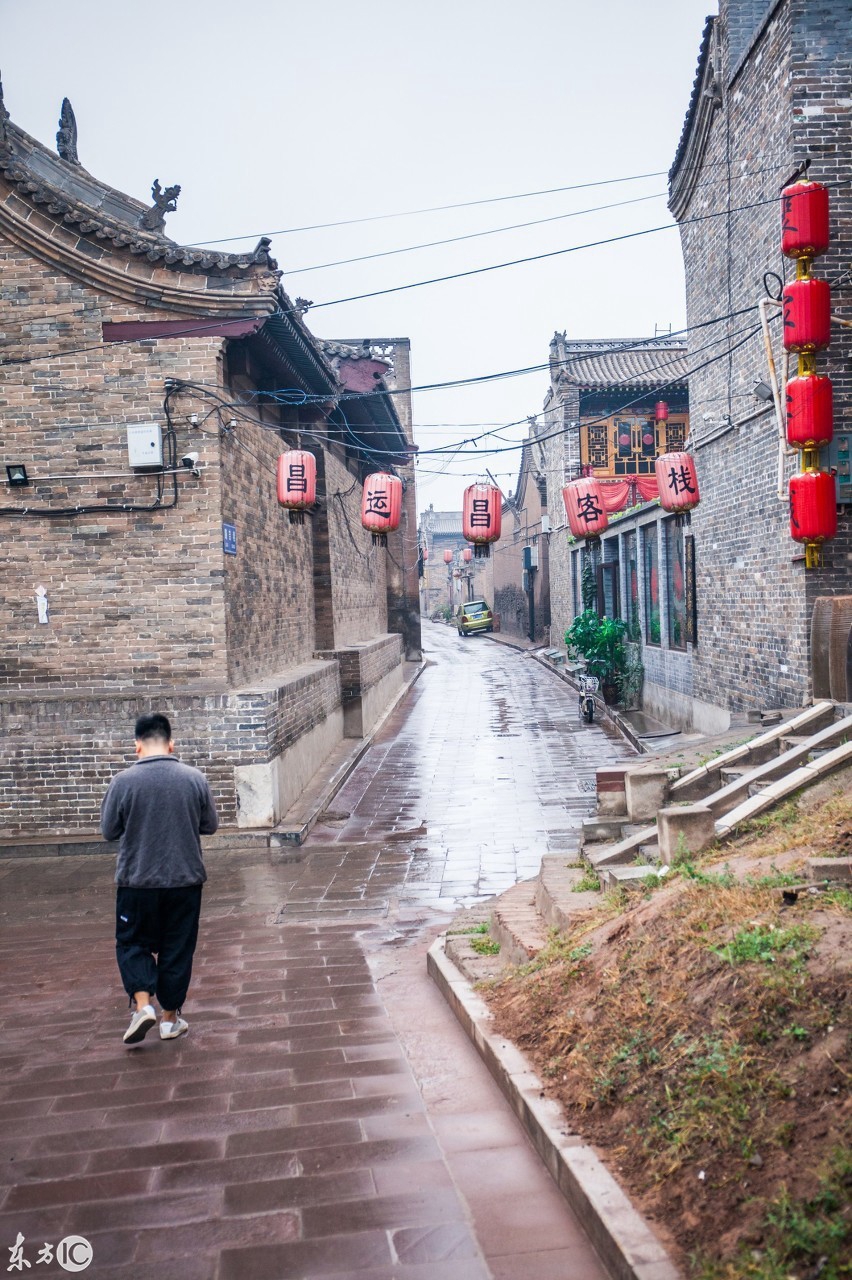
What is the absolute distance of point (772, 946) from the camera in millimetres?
3352

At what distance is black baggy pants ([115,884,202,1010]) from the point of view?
4.72 metres

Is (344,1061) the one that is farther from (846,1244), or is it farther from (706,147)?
(706,147)

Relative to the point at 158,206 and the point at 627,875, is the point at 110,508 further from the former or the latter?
the point at 627,875

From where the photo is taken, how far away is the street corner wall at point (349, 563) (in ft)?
52.6

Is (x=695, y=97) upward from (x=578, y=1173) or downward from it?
upward

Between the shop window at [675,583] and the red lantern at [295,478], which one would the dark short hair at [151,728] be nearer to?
the red lantern at [295,478]

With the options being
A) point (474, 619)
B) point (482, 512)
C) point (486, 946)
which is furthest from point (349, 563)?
point (474, 619)

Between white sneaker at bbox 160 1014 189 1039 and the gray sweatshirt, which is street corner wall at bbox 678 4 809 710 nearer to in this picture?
the gray sweatshirt

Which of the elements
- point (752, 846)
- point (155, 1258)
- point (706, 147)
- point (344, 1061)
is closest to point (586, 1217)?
point (155, 1258)

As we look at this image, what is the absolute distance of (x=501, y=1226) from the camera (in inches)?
120

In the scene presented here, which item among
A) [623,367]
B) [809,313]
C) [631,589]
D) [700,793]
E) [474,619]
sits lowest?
[700,793]

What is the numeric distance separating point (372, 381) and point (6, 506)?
8382 mm

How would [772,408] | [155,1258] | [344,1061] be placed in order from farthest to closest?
1. [772,408]
2. [344,1061]
3. [155,1258]

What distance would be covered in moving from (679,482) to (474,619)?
1346 inches
